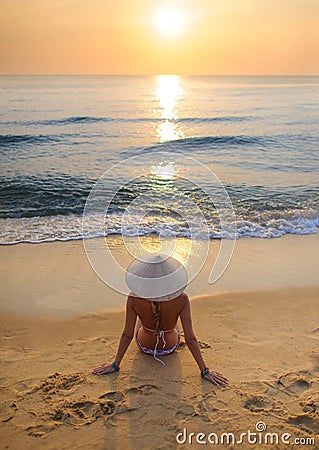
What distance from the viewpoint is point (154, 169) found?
42.9ft

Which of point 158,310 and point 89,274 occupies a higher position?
point 89,274

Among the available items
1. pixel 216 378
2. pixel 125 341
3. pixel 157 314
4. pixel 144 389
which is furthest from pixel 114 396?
pixel 216 378

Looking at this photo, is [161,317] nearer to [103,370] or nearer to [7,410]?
[103,370]

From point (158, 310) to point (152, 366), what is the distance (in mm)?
529

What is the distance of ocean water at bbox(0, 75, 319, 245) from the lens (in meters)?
7.98

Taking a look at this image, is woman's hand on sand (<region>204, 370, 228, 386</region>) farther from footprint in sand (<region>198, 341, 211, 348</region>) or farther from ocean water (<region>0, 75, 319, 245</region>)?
ocean water (<region>0, 75, 319, 245</region>)

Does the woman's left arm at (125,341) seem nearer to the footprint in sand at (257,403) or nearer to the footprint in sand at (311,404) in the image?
the footprint in sand at (257,403)

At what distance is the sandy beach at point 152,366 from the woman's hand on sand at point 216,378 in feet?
0.22

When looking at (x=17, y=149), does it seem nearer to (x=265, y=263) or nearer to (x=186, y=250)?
(x=186, y=250)

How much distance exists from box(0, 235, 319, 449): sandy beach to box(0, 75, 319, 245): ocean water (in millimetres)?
1842

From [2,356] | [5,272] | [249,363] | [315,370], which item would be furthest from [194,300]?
[5,272]

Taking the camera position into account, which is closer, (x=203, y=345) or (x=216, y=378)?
(x=216, y=378)

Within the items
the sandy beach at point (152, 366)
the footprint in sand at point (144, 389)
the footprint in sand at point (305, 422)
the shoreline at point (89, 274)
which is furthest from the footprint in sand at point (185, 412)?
the shoreline at point (89, 274)

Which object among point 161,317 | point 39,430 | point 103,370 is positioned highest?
point 161,317
